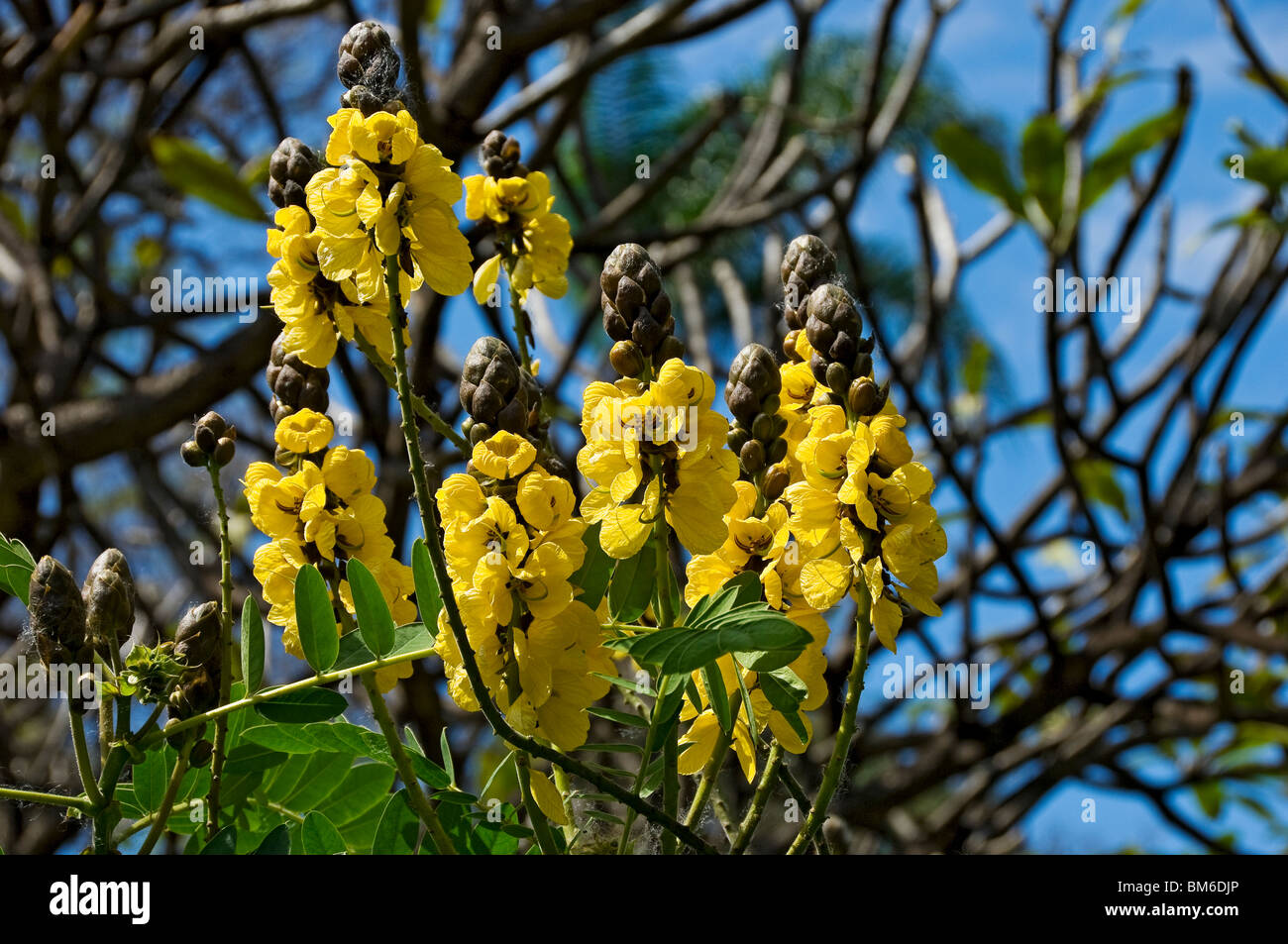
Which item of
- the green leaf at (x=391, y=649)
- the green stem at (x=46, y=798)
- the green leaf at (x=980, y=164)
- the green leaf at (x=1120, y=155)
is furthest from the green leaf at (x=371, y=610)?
the green leaf at (x=1120, y=155)

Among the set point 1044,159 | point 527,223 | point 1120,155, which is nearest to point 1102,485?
point 1120,155

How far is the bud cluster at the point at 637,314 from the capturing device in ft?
1.54

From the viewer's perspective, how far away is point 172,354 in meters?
3.14

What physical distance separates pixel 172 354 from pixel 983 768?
2.27 m

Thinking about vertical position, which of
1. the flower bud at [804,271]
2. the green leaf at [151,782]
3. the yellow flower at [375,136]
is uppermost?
the yellow flower at [375,136]

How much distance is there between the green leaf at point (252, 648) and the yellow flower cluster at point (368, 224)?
119mm

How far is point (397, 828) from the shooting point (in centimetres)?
52

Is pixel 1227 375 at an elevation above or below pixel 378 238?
above

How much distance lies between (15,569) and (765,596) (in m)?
0.35

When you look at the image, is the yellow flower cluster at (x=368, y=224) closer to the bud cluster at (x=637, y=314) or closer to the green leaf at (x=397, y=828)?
the bud cluster at (x=637, y=314)
